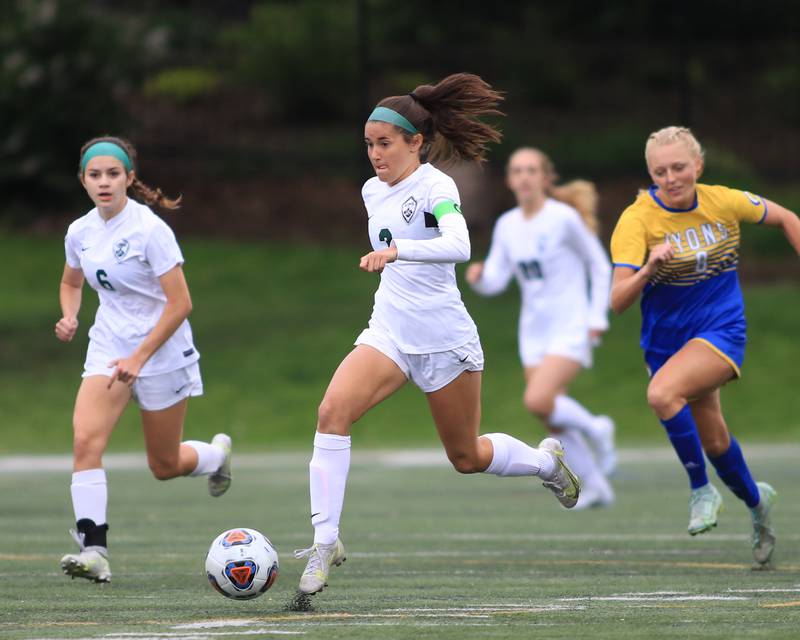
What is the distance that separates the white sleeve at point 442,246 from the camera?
679cm

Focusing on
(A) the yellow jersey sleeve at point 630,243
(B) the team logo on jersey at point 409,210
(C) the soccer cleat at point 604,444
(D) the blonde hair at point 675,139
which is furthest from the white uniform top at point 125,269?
(C) the soccer cleat at point 604,444

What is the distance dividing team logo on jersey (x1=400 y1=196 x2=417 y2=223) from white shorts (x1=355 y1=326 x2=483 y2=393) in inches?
19.5

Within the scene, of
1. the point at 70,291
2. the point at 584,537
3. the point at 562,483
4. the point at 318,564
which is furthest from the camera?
the point at 584,537

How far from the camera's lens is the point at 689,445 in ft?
27.7

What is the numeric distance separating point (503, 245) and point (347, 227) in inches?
523

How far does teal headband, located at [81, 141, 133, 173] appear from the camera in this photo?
8.41 metres

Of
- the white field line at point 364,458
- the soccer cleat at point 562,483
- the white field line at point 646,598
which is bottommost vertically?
the white field line at point 646,598

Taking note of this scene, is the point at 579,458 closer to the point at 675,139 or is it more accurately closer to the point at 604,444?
the point at 604,444

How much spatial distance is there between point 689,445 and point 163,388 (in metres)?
2.64

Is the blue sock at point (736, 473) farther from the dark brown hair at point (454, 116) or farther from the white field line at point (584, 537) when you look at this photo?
the dark brown hair at point (454, 116)

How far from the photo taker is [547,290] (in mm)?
12922

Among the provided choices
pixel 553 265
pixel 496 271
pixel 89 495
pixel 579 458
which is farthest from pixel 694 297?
pixel 553 265

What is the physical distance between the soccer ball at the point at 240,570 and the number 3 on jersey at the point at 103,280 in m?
2.00

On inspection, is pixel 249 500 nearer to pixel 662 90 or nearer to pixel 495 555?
pixel 495 555
